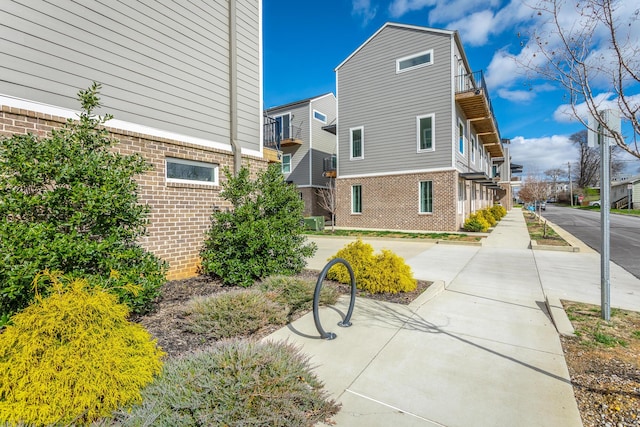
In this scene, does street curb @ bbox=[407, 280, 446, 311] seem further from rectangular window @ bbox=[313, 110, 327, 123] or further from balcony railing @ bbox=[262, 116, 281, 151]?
rectangular window @ bbox=[313, 110, 327, 123]

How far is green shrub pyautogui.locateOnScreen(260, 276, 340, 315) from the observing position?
14.5 ft

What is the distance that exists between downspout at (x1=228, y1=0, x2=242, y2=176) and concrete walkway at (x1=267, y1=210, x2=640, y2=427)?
410cm

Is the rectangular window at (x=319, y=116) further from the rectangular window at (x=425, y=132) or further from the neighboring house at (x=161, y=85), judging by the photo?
the neighboring house at (x=161, y=85)

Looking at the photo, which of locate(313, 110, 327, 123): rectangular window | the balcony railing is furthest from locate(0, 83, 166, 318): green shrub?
locate(313, 110, 327, 123): rectangular window

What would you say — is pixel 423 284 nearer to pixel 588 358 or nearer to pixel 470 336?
pixel 470 336

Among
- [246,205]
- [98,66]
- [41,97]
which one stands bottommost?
[246,205]

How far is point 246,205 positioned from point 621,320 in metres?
5.70

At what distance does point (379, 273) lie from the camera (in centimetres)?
528

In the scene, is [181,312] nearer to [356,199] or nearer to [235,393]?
[235,393]

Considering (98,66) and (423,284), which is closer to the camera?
(98,66)

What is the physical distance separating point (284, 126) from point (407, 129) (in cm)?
1023

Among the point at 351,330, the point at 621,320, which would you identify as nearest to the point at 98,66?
the point at 351,330

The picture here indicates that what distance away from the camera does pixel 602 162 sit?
3.82 metres

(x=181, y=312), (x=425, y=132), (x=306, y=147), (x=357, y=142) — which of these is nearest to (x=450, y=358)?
(x=181, y=312)
